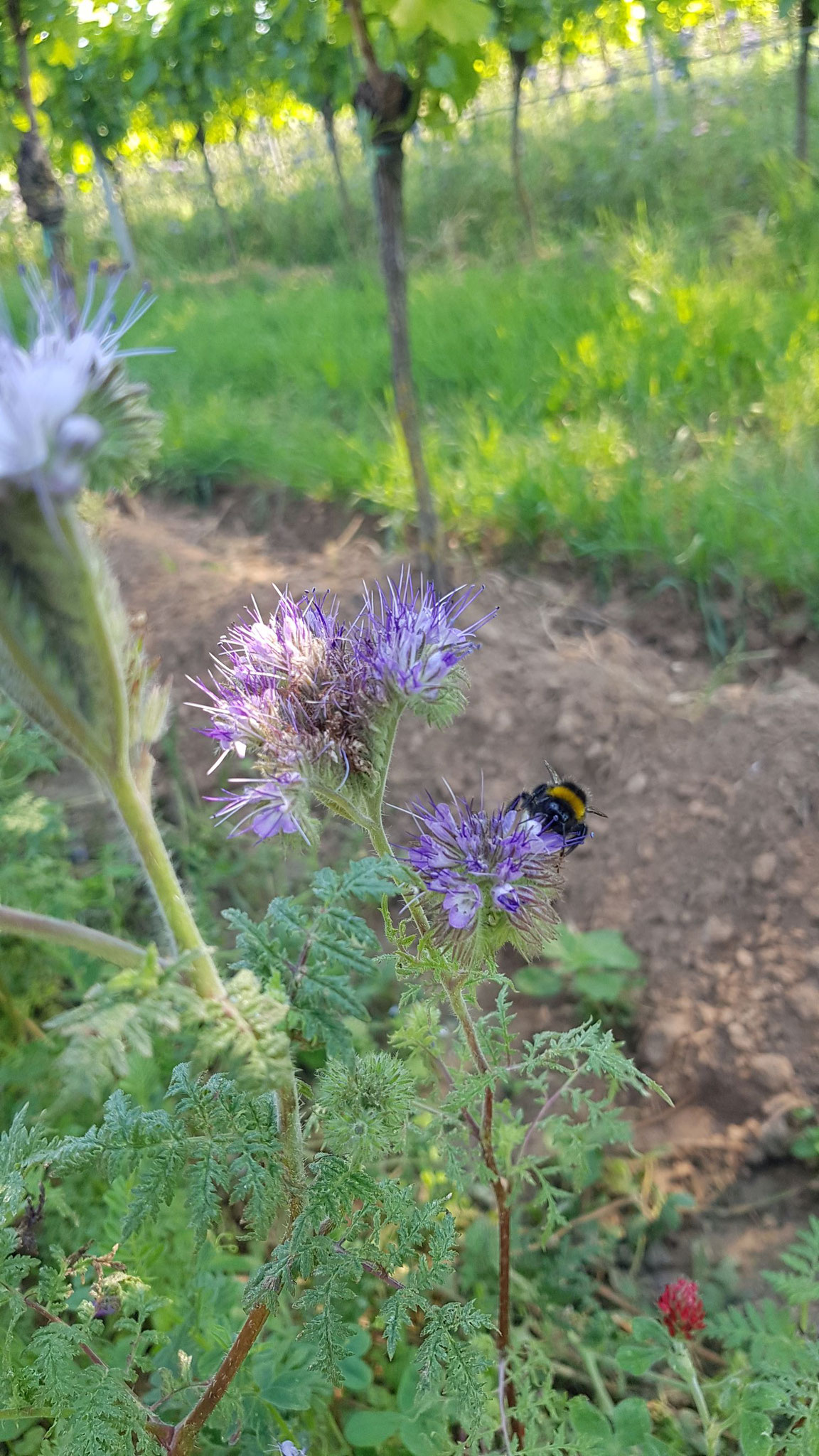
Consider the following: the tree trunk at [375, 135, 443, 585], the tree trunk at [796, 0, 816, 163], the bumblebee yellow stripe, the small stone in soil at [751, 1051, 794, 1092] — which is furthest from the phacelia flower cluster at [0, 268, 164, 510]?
the tree trunk at [796, 0, 816, 163]

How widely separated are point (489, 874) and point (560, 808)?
0.29 m

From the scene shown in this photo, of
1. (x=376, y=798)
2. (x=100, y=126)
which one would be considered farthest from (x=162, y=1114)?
(x=100, y=126)

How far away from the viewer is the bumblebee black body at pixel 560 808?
136 centimetres

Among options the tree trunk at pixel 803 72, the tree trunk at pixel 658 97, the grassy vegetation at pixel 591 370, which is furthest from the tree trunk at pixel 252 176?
the tree trunk at pixel 803 72

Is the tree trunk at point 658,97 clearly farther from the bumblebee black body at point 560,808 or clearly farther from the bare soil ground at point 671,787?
the bumblebee black body at point 560,808

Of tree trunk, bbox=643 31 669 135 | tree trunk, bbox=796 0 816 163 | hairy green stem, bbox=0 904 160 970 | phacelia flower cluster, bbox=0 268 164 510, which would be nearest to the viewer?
phacelia flower cluster, bbox=0 268 164 510

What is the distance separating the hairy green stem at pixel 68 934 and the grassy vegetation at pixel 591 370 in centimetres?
292

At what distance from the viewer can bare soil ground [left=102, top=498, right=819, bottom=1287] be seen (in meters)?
2.29

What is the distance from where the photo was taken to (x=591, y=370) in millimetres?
4730

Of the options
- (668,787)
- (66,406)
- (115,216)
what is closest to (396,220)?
(668,787)

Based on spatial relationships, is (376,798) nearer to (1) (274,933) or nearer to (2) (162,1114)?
(1) (274,933)

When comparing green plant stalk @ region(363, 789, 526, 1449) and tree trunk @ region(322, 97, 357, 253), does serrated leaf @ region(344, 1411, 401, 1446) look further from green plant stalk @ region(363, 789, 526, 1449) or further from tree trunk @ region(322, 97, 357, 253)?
tree trunk @ region(322, 97, 357, 253)

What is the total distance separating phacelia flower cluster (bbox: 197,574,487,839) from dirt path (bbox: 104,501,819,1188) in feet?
2.33

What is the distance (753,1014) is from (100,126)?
14777 mm
